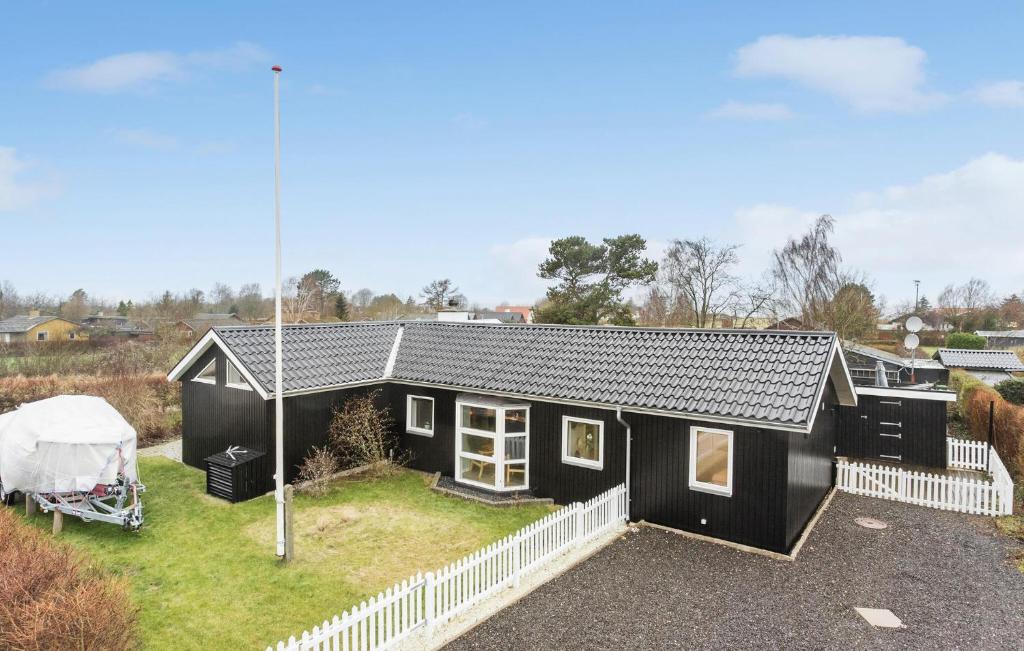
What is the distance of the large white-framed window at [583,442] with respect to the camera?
1193 cm

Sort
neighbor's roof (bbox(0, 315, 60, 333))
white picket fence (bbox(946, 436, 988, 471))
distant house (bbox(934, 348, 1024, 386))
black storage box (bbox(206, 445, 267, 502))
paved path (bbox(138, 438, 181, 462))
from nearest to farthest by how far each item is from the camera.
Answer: black storage box (bbox(206, 445, 267, 502))
white picket fence (bbox(946, 436, 988, 471))
paved path (bbox(138, 438, 181, 462))
distant house (bbox(934, 348, 1024, 386))
neighbor's roof (bbox(0, 315, 60, 333))

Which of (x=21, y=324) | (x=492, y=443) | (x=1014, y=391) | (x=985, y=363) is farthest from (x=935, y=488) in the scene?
(x=21, y=324)

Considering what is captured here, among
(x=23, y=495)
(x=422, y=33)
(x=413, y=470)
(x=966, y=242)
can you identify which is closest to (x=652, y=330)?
(x=413, y=470)

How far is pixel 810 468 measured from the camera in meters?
11.5

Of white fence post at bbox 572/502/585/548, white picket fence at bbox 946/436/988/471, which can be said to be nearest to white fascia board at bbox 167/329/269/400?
white fence post at bbox 572/502/585/548

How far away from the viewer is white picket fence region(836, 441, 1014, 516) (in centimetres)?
1205

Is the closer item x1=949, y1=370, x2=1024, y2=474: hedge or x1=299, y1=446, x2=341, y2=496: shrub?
x1=299, y1=446, x2=341, y2=496: shrub

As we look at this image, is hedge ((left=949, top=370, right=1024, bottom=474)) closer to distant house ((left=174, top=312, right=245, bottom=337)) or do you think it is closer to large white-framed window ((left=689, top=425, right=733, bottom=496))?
large white-framed window ((left=689, top=425, right=733, bottom=496))

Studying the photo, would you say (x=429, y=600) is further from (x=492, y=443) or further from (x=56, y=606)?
(x=492, y=443)

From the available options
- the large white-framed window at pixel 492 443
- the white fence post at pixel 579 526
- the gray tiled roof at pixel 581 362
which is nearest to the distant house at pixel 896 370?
the gray tiled roof at pixel 581 362

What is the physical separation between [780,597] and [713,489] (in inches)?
93.8

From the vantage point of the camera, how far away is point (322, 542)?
1038cm

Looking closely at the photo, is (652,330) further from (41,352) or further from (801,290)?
(41,352)

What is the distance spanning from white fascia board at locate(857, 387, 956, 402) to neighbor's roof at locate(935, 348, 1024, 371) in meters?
18.1
